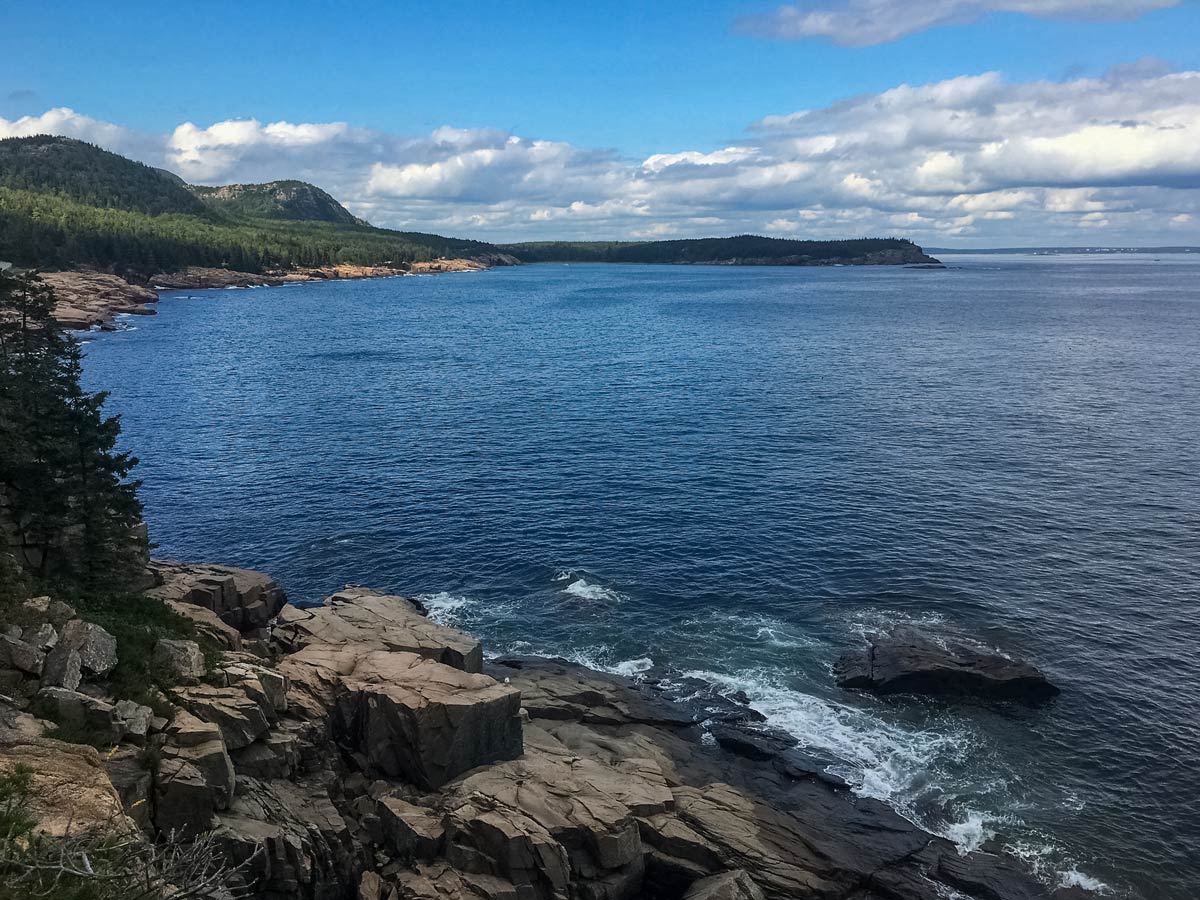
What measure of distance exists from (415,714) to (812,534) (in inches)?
1656

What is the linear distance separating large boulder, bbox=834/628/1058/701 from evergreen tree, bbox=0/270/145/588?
42.2 metres

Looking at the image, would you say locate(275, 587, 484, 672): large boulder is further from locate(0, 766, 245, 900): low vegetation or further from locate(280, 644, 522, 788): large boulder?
locate(0, 766, 245, 900): low vegetation

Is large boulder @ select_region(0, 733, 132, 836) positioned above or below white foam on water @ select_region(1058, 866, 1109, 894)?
above

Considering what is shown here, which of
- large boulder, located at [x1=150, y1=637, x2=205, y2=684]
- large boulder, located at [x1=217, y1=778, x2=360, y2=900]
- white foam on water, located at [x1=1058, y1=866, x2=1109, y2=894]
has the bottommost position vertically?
white foam on water, located at [x1=1058, y1=866, x2=1109, y2=894]

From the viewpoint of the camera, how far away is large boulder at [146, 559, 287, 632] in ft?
153

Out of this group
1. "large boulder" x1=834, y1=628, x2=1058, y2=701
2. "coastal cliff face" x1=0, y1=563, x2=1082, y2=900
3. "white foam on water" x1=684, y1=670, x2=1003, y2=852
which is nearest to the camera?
"coastal cliff face" x1=0, y1=563, x2=1082, y2=900

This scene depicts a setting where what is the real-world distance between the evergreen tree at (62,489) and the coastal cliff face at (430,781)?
4.32 m

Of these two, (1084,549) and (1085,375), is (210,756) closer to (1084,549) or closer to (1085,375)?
(1084,549)

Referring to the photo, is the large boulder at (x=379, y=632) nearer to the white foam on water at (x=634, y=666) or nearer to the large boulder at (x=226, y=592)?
the large boulder at (x=226, y=592)

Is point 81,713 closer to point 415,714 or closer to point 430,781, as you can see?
point 415,714

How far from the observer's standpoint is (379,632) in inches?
1854

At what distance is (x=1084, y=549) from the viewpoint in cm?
6531

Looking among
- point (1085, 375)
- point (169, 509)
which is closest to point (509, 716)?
point (169, 509)

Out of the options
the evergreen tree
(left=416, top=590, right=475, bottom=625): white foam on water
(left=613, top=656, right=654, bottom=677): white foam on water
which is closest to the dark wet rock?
(left=613, top=656, right=654, bottom=677): white foam on water
